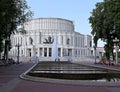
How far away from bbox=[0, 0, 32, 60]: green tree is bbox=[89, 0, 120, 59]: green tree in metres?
13.9

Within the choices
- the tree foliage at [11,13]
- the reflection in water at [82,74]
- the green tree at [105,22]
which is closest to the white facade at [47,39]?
the green tree at [105,22]

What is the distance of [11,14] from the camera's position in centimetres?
3369

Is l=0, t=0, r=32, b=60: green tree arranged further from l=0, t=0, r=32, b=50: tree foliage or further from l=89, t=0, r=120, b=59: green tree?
l=89, t=0, r=120, b=59: green tree

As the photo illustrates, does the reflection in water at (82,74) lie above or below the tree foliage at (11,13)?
below

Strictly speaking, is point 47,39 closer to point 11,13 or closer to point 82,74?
point 11,13

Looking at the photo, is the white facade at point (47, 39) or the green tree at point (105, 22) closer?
the green tree at point (105, 22)

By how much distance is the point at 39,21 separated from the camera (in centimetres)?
17788

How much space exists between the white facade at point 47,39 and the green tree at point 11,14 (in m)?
118

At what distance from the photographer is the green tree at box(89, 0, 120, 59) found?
5079cm

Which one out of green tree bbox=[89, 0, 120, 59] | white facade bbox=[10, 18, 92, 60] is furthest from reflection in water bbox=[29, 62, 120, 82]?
white facade bbox=[10, 18, 92, 60]

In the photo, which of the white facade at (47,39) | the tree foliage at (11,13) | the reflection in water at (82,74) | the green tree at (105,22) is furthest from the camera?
the white facade at (47,39)

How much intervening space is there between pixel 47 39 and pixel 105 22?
116190 millimetres

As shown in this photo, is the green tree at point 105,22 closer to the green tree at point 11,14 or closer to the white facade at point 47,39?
the green tree at point 11,14

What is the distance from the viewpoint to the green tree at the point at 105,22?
167 ft
